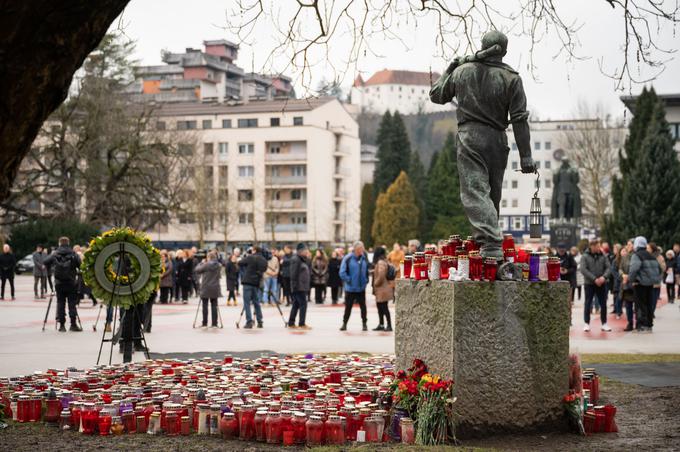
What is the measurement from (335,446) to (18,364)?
25.8 ft

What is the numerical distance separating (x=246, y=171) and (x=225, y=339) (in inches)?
3128

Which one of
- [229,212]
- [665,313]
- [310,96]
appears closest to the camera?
[310,96]

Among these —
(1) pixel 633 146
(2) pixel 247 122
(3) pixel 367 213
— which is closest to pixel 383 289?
(1) pixel 633 146

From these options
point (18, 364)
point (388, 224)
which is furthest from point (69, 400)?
point (388, 224)

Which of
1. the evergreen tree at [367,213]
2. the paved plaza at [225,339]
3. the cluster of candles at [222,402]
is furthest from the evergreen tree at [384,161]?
the cluster of candles at [222,402]

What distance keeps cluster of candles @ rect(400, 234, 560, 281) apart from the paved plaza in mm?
6984

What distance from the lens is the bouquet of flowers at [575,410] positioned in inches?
341

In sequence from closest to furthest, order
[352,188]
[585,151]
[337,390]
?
[337,390]
[585,151]
[352,188]

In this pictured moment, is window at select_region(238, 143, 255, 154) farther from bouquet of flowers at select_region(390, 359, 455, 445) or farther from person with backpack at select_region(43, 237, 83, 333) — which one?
bouquet of flowers at select_region(390, 359, 455, 445)

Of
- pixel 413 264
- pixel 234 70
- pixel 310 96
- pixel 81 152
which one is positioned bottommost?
pixel 413 264

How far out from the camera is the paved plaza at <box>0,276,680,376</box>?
15727 mm

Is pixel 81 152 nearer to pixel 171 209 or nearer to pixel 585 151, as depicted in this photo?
pixel 171 209

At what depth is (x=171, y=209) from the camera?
47.8 m

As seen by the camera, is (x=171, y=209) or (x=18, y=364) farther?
(x=171, y=209)
